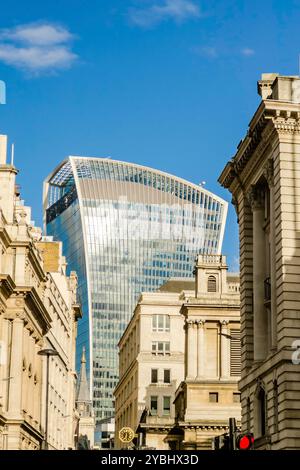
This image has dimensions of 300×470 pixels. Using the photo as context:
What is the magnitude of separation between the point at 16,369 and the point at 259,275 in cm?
3276

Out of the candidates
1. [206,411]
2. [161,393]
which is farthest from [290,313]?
[161,393]

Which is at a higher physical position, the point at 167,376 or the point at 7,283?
the point at 167,376

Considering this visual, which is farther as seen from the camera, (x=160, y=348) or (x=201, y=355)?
(x=160, y=348)

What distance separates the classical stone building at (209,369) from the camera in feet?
355

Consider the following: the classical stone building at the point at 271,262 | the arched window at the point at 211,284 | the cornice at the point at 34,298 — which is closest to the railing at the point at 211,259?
the arched window at the point at 211,284

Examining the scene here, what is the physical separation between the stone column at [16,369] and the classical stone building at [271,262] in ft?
96.4

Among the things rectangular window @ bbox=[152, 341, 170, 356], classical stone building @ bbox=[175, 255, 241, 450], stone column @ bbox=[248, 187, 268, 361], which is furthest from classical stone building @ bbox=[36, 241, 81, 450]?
stone column @ bbox=[248, 187, 268, 361]

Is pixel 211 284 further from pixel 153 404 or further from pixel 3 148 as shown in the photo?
pixel 3 148

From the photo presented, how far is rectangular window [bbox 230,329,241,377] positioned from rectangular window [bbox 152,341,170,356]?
29.7m

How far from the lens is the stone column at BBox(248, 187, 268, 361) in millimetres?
63969

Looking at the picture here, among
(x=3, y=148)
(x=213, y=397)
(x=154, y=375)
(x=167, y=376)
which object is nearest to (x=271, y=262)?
(x=3, y=148)

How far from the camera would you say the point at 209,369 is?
4382 inches

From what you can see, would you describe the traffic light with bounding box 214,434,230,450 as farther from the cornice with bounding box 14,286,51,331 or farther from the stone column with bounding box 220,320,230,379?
the stone column with bounding box 220,320,230,379

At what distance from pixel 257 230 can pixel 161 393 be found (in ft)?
229
